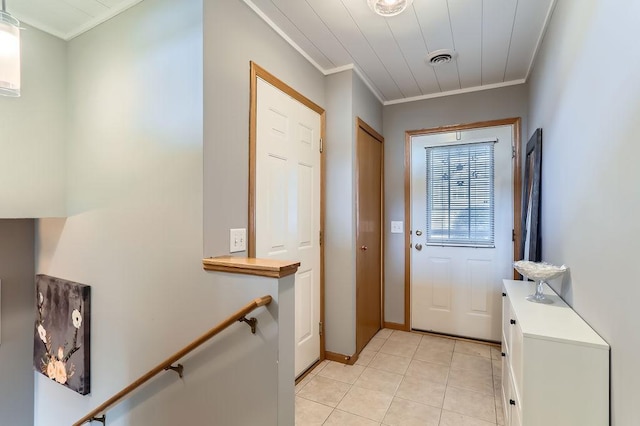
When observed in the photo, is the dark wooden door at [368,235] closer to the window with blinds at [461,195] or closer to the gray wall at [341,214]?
the gray wall at [341,214]

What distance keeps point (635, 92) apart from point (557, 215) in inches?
40.1

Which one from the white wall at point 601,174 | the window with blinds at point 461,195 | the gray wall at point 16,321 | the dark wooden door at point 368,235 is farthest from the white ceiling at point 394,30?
the gray wall at point 16,321

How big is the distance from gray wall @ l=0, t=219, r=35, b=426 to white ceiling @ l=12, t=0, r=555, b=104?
167cm

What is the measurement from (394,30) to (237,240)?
1831 mm

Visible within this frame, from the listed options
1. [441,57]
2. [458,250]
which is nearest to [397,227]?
[458,250]

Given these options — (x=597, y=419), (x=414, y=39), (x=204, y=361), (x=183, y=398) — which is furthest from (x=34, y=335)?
(x=414, y=39)

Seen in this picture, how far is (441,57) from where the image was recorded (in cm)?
254

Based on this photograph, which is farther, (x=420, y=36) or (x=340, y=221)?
(x=340, y=221)

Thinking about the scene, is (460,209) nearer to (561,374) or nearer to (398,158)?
(398,158)

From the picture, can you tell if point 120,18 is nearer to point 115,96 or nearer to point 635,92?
point 115,96

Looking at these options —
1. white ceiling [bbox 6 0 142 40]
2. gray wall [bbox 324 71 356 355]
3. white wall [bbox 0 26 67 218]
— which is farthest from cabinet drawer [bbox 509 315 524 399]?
white wall [bbox 0 26 67 218]

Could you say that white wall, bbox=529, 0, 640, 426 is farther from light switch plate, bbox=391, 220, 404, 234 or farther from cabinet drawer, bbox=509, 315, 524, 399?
light switch plate, bbox=391, 220, 404, 234

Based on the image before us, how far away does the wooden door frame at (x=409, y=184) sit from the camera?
2.98m

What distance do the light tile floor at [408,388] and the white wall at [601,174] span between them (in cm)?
110
